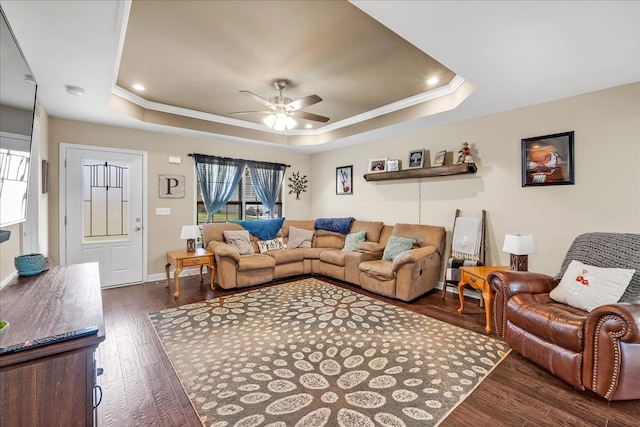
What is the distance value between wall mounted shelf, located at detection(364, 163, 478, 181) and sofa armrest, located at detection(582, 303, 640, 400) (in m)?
2.30

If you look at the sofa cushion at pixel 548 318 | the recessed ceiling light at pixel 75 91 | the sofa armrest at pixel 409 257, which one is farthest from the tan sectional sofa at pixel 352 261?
the recessed ceiling light at pixel 75 91

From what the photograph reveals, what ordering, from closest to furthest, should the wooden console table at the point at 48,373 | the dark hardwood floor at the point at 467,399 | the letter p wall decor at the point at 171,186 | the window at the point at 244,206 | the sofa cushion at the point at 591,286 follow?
the wooden console table at the point at 48,373 → the dark hardwood floor at the point at 467,399 → the sofa cushion at the point at 591,286 → the letter p wall decor at the point at 171,186 → the window at the point at 244,206

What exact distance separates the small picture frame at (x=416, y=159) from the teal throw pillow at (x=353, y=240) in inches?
53.2

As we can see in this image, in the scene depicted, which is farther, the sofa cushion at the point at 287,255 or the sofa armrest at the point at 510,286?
the sofa cushion at the point at 287,255

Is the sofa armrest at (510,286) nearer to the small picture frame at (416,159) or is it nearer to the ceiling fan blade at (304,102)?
the small picture frame at (416,159)

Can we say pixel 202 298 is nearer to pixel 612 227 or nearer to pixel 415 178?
pixel 415 178

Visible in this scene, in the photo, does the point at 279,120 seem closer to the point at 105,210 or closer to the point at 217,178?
the point at 217,178

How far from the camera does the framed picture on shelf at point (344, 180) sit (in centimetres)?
565

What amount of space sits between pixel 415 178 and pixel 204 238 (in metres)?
3.49

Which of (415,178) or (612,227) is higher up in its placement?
(415,178)

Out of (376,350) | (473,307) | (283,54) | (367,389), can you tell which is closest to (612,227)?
(473,307)

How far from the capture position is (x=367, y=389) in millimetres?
1984

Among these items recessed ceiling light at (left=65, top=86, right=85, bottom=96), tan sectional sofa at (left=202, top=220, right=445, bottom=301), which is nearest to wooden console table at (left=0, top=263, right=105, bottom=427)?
recessed ceiling light at (left=65, top=86, right=85, bottom=96)

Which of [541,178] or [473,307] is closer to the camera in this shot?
[541,178]
